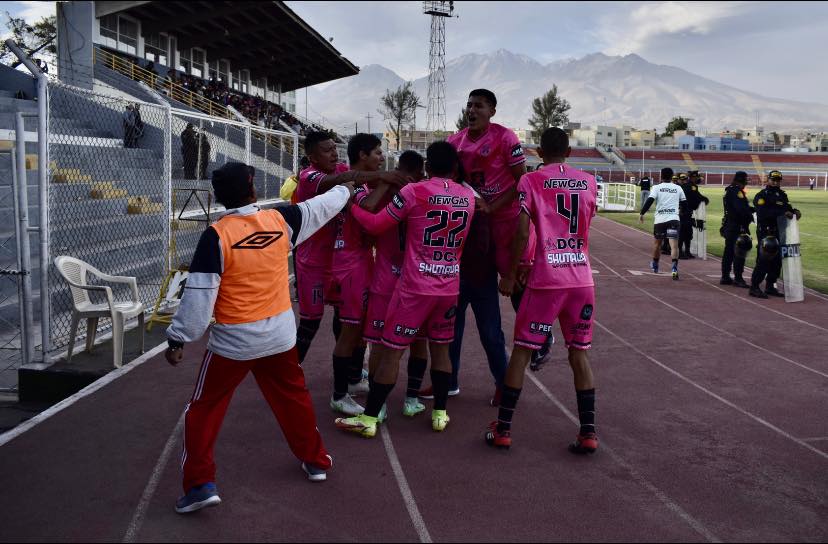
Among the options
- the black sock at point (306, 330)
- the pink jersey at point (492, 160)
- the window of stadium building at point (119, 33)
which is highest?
the window of stadium building at point (119, 33)

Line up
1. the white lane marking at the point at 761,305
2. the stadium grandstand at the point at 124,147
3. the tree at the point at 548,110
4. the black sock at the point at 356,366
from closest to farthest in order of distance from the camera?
the black sock at the point at 356,366 < the stadium grandstand at the point at 124,147 < the white lane marking at the point at 761,305 < the tree at the point at 548,110

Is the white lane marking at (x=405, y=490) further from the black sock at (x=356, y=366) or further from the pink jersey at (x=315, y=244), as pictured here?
the pink jersey at (x=315, y=244)

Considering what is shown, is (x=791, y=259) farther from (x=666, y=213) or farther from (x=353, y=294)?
(x=353, y=294)

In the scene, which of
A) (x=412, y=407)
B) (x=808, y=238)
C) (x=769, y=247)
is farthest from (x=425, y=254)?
(x=808, y=238)

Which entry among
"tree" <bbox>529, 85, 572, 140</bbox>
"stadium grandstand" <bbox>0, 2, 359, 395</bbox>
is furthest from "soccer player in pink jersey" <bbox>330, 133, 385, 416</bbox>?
"tree" <bbox>529, 85, 572, 140</bbox>

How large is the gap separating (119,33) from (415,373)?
89.6 ft

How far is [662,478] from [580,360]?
0.89m

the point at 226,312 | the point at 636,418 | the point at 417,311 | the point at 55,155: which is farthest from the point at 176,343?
the point at 55,155

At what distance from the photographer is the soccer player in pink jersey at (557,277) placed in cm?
462

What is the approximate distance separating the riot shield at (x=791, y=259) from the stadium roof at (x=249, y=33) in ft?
75.7

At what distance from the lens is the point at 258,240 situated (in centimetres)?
379

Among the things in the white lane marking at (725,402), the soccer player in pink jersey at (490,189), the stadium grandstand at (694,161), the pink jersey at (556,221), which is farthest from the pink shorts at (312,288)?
the stadium grandstand at (694,161)

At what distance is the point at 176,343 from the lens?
12.0 feet

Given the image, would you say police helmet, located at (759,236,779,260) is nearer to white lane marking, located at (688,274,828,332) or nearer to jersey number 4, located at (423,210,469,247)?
white lane marking, located at (688,274,828,332)
